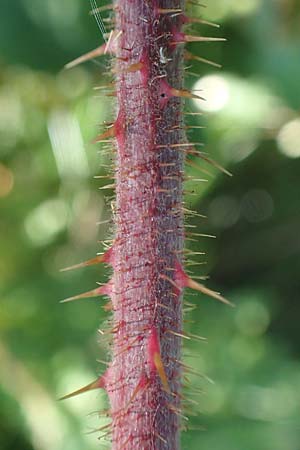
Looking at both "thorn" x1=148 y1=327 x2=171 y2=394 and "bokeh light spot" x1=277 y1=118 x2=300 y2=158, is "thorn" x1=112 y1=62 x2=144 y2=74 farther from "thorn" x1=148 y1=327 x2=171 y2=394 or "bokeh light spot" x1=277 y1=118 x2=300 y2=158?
"bokeh light spot" x1=277 y1=118 x2=300 y2=158

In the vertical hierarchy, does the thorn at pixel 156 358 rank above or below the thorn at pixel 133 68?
below

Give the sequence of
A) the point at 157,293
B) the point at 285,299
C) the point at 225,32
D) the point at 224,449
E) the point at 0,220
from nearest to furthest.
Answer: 1. the point at 157,293
2. the point at 224,449
3. the point at 225,32
4. the point at 0,220
5. the point at 285,299

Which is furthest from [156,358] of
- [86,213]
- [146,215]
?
[86,213]

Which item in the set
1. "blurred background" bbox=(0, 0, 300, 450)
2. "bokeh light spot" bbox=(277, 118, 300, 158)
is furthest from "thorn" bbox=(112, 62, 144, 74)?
"bokeh light spot" bbox=(277, 118, 300, 158)

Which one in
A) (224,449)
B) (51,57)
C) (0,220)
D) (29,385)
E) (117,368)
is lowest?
(224,449)

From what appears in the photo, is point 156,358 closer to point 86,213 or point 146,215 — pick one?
point 146,215

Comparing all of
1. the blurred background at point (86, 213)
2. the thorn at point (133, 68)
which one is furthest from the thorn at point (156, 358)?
the blurred background at point (86, 213)

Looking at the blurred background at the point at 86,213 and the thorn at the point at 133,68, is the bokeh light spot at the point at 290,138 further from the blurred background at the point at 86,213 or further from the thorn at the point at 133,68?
the thorn at the point at 133,68

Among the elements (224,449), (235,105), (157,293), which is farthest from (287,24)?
(157,293)

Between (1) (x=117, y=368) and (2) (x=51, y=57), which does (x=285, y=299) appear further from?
(1) (x=117, y=368)
